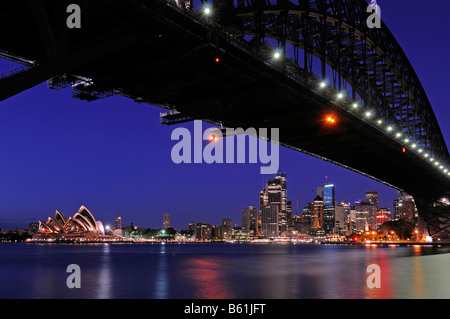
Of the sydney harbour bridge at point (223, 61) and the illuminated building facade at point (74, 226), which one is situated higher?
the sydney harbour bridge at point (223, 61)

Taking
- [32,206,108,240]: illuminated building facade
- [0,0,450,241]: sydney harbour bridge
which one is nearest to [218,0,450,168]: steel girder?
[0,0,450,241]: sydney harbour bridge

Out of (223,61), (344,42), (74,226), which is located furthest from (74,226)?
(223,61)

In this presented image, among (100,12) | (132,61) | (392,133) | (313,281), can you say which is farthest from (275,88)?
(392,133)

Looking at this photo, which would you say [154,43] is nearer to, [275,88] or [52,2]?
[52,2]

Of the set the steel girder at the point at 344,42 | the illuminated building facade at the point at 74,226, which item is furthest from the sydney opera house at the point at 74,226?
Result: the steel girder at the point at 344,42

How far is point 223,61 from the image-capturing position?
85.1ft

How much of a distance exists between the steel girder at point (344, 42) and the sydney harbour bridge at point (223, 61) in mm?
132

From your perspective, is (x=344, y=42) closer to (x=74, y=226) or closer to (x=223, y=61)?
(x=223, y=61)

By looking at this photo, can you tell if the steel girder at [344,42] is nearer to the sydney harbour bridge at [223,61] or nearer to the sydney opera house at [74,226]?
the sydney harbour bridge at [223,61]

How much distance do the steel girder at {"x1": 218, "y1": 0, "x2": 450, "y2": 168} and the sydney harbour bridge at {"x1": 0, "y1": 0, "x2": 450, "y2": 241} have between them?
132 millimetres

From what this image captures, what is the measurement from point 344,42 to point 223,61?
24.9 m

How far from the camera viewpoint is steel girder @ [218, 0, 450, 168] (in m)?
29.4

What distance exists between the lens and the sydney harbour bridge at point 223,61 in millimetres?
19625
